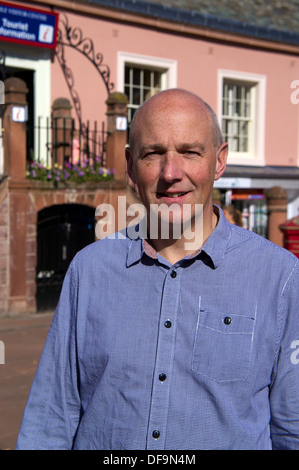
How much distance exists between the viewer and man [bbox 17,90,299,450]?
189cm

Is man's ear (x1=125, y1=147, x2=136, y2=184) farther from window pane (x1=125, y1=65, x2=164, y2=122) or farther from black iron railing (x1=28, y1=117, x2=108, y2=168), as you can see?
window pane (x1=125, y1=65, x2=164, y2=122)

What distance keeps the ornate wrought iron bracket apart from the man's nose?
11.0 metres

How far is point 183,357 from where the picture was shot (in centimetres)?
192

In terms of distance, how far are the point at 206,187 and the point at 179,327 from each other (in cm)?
45

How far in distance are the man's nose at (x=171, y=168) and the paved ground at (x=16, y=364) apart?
378 cm

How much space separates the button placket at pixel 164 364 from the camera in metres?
1.87

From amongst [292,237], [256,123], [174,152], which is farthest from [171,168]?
[256,123]

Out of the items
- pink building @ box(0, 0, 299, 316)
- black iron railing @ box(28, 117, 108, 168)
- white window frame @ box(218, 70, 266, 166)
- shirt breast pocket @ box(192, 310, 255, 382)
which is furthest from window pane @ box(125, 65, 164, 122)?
shirt breast pocket @ box(192, 310, 255, 382)

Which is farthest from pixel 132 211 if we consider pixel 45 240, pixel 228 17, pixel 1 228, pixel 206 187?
pixel 206 187

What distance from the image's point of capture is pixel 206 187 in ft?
6.74

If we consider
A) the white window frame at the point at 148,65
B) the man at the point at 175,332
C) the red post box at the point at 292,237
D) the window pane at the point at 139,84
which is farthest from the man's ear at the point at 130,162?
the window pane at the point at 139,84

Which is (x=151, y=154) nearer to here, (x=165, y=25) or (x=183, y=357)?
(x=183, y=357)

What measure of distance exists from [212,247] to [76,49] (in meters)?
11.8

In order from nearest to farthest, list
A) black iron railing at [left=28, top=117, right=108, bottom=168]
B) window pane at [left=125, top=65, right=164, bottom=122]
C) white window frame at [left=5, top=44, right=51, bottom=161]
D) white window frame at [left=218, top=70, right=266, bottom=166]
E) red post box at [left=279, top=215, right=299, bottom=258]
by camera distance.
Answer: red post box at [left=279, top=215, right=299, bottom=258]
black iron railing at [left=28, top=117, right=108, bottom=168]
white window frame at [left=5, top=44, right=51, bottom=161]
window pane at [left=125, top=65, right=164, bottom=122]
white window frame at [left=218, top=70, right=266, bottom=166]
